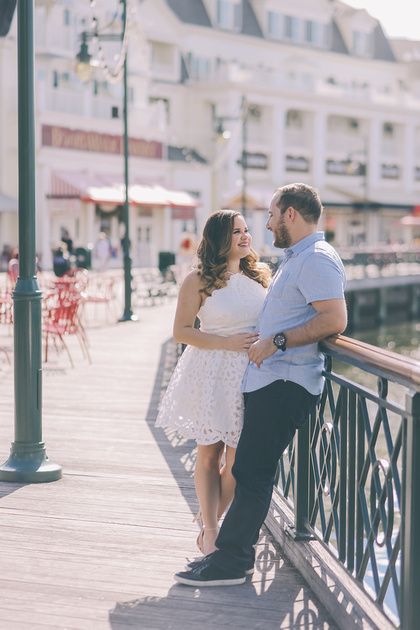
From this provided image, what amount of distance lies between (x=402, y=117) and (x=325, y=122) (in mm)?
7014

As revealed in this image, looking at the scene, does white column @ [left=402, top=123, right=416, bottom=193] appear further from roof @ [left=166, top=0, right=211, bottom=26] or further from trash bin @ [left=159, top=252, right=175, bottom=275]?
trash bin @ [left=159, top=252, right=175, bottom=275]

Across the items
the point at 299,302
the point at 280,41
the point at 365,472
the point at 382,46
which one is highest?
the point at 382,46

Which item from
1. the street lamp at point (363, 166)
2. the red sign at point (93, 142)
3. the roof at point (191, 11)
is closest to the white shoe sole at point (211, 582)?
the red sign at point (93, 142)

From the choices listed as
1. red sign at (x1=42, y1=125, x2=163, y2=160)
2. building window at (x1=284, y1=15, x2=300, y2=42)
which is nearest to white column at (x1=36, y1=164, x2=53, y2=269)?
red sign at (x1=42, y1=125, x2=163, y2=160)

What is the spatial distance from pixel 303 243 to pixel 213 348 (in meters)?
0.78

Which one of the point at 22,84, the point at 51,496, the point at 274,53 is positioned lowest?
the point at 51,496

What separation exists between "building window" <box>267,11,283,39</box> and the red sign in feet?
52.9

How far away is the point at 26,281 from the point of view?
6824 mm

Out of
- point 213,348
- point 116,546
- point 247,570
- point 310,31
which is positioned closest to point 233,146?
point 310,31

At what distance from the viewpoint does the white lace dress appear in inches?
202

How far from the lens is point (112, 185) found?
45.4 meters

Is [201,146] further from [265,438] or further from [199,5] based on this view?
[265,438]

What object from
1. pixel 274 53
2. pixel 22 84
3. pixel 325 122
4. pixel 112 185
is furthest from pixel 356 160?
pixel 22 84

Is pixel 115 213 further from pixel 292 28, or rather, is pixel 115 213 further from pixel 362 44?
pixel 362 44
